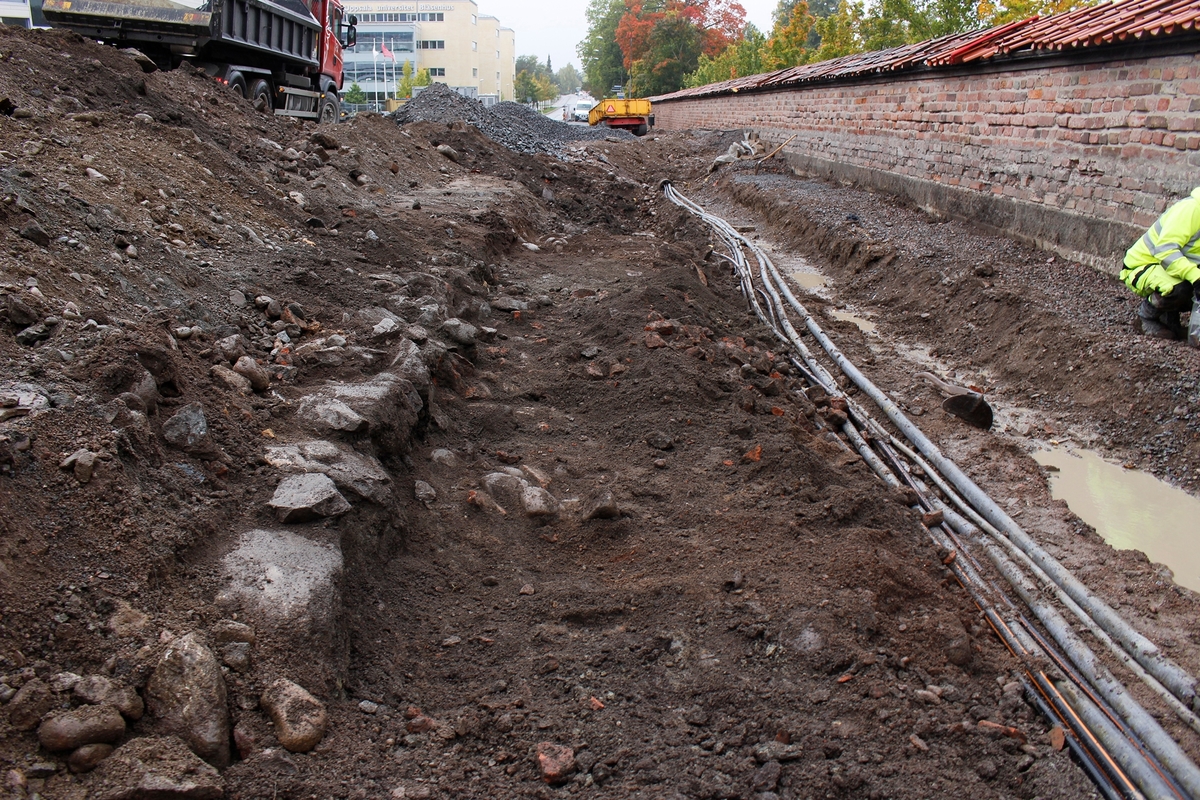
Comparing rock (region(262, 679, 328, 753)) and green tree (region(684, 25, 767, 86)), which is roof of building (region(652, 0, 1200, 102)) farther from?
green tree (region(684, 25, 767, 86))

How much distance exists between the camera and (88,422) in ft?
9.06

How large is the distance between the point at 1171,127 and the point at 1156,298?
7.87 feet

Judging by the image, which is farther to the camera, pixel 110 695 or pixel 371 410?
pixel 371 410

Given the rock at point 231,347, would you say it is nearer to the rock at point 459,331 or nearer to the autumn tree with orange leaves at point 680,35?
the rock at point 459,331

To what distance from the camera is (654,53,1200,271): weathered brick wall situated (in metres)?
7.35

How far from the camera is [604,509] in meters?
3.91

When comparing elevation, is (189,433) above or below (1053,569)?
above

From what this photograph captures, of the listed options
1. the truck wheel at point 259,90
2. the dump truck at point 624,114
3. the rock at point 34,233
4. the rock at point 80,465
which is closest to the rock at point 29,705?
the rock at point 80,465

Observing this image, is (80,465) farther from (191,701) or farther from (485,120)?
(485,120)

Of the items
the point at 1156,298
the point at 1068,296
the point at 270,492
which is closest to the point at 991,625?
the point at 270,492

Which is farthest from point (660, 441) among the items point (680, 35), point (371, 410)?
point (680, 35)

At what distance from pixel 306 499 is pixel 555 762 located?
Result: 1.50 meters

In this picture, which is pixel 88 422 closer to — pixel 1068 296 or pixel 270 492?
pixel 270 492

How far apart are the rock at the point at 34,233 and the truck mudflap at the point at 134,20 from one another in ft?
27.2
